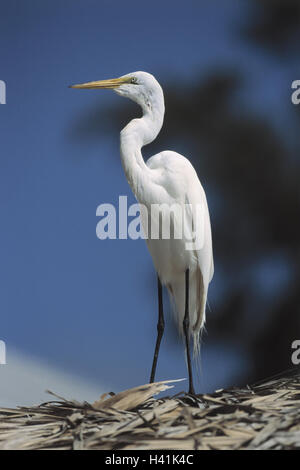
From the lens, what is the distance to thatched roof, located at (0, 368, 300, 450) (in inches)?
56.6

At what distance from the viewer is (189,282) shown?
81.0 inches

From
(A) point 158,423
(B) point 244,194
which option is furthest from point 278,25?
(A) point 158,423

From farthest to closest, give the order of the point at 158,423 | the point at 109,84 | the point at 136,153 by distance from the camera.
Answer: the point at 109,84, the point at 136,153, the point at 158,423

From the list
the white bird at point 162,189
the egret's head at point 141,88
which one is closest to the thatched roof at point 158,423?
the white bird at point 162,189

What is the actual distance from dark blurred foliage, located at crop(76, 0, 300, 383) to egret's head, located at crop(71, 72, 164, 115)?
0.67 m

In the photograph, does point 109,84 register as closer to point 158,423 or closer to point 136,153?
point 136,153

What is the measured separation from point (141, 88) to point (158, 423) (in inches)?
39.6

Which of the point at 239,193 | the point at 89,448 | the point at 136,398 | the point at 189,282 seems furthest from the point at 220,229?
the point at 89,448

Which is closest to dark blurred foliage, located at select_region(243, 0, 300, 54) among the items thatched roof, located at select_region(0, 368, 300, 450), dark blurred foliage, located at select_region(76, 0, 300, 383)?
dark blurred foliage, located at select_region(76, 0, 300, 383)

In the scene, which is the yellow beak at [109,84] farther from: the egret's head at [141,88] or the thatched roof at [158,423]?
the thatched roof at [158,423]

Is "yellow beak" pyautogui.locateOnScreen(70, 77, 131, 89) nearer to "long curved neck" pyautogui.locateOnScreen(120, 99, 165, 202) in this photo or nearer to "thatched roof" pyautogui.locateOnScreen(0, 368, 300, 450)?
"long curved neck" pyautogui.locateOnScreen(120, 99, 165, 202)

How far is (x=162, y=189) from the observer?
1.95m

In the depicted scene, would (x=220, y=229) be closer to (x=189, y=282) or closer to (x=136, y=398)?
(x=189, y=282)

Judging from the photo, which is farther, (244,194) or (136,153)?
(244,194)
